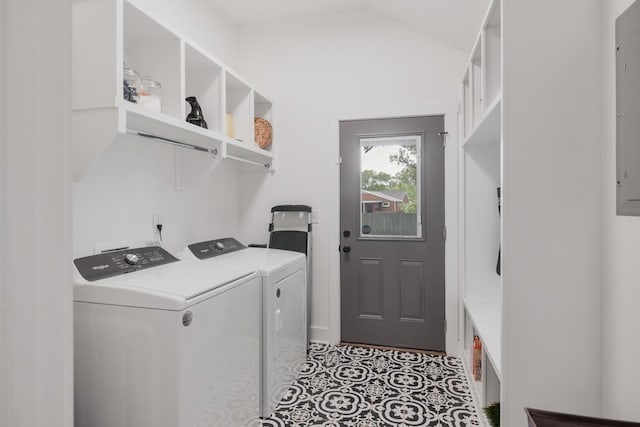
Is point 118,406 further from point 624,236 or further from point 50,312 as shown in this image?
point 624,236

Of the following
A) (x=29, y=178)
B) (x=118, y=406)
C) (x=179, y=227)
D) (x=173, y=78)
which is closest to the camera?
(x=29, y=178)

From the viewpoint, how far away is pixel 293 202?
3305 mm

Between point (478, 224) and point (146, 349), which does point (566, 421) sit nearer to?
point (146, 349)

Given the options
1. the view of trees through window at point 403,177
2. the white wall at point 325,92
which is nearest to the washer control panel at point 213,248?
the white wall at point 325,92

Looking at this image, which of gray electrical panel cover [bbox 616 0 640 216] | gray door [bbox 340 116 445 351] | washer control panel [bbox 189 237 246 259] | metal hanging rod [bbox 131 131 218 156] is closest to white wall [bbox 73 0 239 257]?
metal hanging rod [bbox 131 131 218 156]

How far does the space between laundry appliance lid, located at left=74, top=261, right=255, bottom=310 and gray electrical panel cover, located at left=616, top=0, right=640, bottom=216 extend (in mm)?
1446

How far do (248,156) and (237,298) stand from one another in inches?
→ 61.8

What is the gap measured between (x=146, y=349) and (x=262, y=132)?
2144 millimetres

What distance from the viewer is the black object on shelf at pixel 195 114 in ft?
7.37

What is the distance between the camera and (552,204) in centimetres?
130

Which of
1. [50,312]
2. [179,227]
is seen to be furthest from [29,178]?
[179,227]

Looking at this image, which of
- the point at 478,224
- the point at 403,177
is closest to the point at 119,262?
the point at 403,177

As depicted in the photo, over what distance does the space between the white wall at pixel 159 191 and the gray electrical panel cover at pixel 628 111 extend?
1853mm

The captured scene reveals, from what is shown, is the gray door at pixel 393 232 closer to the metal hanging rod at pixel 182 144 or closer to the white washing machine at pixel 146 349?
the metal hanging rod at pixel 182 144
